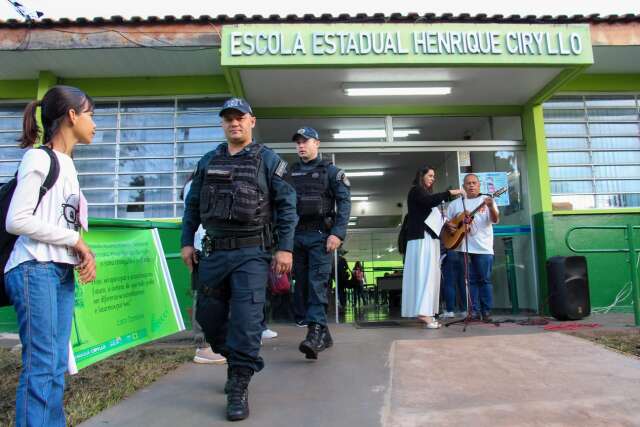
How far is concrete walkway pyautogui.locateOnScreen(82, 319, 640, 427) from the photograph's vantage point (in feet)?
8.09

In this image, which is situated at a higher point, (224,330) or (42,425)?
(224,330)

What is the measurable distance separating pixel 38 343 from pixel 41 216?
20.0 inches

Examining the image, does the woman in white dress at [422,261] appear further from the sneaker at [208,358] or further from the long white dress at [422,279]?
the sneaker at [208,358]

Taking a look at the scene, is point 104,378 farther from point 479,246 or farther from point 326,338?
point 479,246

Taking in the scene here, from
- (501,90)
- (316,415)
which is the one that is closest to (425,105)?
(501,90)

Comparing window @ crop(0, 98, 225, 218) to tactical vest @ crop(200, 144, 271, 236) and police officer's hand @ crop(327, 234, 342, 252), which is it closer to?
police officer's hand @ crop(327, 234, 342, 252)

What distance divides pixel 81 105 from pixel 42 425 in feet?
4.49

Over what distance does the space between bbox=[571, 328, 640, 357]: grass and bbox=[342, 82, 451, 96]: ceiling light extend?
146 inches

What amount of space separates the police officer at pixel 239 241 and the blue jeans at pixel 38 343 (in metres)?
0.86

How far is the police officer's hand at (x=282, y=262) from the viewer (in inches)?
113

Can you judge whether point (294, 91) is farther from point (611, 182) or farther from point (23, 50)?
point (611, 182)

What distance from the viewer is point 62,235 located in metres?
2.04

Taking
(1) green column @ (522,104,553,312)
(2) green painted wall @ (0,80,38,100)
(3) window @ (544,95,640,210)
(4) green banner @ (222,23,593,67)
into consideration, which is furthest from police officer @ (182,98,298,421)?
(2) green painted wall @ (0,80,38,100)

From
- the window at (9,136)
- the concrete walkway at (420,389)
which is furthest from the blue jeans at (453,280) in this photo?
the window at (9,136)
